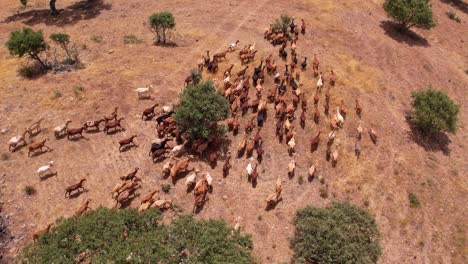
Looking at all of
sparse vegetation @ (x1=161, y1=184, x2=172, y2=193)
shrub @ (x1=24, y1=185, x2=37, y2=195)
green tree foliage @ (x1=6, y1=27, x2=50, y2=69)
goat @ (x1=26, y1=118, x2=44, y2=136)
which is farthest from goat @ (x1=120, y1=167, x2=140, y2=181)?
green tree foliage @ (x1=6, y1=27, x2=50, y2=69)

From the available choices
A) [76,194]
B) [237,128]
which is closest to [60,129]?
[76,194]

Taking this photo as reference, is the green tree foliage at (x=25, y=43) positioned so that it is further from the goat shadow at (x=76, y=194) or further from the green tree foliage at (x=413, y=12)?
the green tree foliage at (x=413, y=12)

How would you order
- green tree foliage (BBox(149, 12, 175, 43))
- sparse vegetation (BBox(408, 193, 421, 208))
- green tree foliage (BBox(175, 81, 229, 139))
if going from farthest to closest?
green tree foliage (BBox(149, 12, 175, 43)) < green tree foliage (BBox(175, 81, 229, 139)) < sparse vegetation (BBox(408, 193, 421, 208))

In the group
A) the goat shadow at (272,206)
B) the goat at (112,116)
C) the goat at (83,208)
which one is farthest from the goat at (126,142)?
the goat shadow at (272,206)

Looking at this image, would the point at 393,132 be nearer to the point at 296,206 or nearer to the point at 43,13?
the point at 296,206

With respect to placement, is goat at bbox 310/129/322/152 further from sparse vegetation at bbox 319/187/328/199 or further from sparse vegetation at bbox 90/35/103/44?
sparse vegetation at bbox 90/35/103/44

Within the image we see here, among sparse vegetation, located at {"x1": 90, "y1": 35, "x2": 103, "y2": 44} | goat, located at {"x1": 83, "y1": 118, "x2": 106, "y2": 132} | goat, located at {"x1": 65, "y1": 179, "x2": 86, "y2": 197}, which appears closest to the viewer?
goat, located at {"x1": 65, "y1": 179, "x2": 86, "y2": 197}
